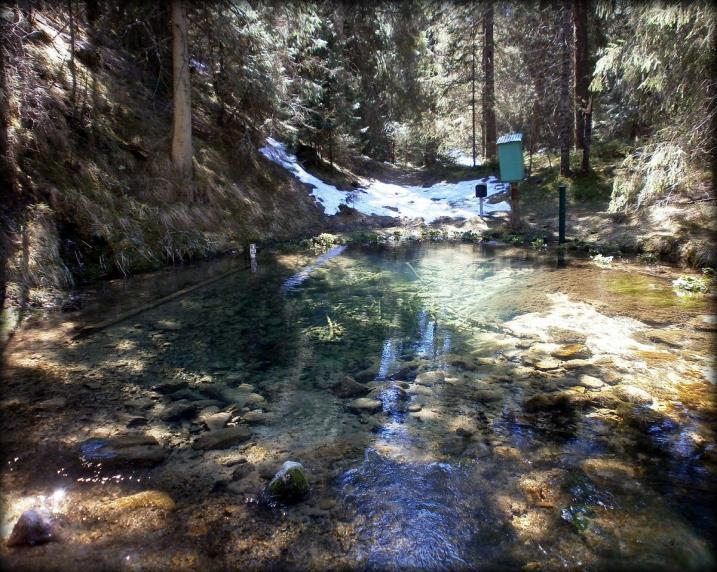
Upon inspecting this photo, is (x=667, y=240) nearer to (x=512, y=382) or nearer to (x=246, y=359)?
(x=512, y=382)

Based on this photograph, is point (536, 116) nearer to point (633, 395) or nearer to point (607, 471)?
point (633, 395)

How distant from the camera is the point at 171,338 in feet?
21.0

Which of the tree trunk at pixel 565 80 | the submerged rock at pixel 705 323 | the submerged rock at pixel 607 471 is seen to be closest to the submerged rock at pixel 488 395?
the submerged rock at pixel 607 471

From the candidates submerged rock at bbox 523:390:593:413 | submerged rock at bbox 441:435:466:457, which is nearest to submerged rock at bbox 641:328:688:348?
submerged rock at bbox 523:390:593:413

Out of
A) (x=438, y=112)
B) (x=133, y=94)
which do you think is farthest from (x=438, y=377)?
(x=438, y=112)

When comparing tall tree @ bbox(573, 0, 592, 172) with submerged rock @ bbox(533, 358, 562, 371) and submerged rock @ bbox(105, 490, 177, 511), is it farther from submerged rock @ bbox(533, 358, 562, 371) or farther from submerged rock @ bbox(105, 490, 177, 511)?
submerged rock @ bbox(105, 490, 177, 511)

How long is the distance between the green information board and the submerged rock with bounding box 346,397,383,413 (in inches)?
479

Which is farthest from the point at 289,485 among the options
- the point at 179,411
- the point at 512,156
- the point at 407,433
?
the point at 512,156

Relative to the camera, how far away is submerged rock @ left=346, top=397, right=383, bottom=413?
175 inches

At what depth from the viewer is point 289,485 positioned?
10.1 ft

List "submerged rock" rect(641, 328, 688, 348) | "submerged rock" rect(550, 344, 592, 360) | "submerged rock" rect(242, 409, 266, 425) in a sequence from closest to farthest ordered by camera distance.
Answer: "submerged rock" rect(242, 409, 266, 425) → "submerged rock" rect(550, 344, 592, 360) → "submerged rock" rect(641, 328, 688, 348)

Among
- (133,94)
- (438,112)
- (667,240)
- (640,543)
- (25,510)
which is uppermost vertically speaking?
(438,112)

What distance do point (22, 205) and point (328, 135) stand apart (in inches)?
586

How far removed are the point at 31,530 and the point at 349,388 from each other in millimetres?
3023
